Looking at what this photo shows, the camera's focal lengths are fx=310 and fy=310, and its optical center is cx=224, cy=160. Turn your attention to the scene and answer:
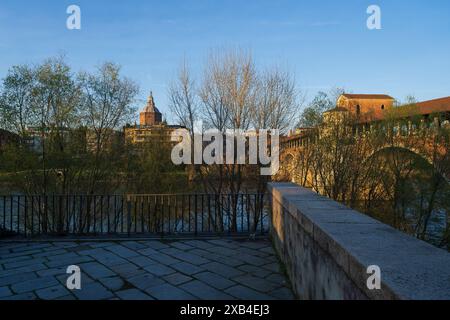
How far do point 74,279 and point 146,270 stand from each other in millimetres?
913

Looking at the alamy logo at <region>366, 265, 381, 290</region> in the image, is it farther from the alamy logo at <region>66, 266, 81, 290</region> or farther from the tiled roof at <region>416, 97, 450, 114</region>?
the tiled roof at <region>416, 97, 450, 114</region>

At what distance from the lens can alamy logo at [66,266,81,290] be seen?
379cm

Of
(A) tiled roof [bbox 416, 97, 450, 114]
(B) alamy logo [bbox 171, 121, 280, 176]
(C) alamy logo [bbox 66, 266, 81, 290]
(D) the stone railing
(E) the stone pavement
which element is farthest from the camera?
(A) tiled roof [bbox 416, 97, 450, 114]

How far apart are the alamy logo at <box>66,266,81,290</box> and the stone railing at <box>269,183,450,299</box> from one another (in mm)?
2656

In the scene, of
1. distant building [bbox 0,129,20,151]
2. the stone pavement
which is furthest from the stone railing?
distant building [bbox 0,129,20,151]

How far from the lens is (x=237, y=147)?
13.2 metres

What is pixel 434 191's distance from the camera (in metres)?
12.6

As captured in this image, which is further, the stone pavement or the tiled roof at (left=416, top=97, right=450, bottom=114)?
the tiled roof at (left=416, top=97, right=450, bottom=114)

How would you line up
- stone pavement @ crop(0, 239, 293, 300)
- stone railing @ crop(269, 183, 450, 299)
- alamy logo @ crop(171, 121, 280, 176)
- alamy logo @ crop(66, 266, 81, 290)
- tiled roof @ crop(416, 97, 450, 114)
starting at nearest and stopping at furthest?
stone railing @ crop(269, 183, 450, 299) < stone pavement @ crop(0, 239, 293, 300) < alamy logo @ crop(66, 266, 81, 290) < alamy logo @ crop(171, 121, 280, 176) < tiled roof @ crop(416, 97, 450, 114)

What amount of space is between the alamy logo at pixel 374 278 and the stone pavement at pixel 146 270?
2.21m

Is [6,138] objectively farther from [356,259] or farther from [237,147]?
[356,259]
